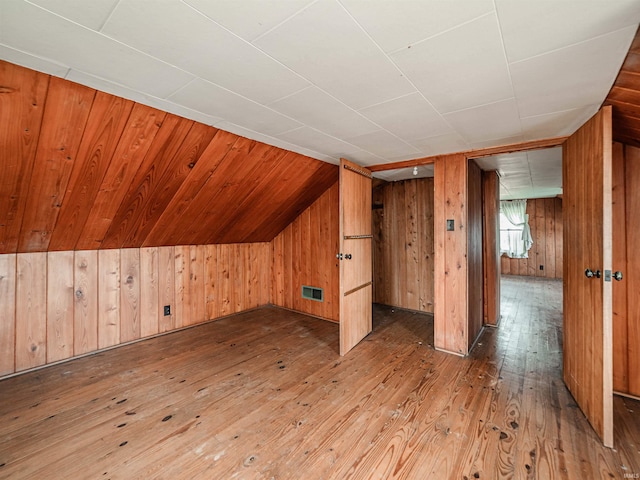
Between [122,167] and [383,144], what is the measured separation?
2.25 m

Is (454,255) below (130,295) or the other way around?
the other way around

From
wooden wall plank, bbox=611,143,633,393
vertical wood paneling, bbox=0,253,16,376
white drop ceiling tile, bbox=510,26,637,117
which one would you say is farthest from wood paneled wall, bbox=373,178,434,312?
vertical wood paneling, bbox=0,253,16,376

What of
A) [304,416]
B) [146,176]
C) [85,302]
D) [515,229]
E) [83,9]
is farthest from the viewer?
[515,229]

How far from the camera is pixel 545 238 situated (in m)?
7.49

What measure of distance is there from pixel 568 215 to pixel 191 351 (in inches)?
148

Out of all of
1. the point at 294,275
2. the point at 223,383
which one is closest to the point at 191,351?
the point at 223,383

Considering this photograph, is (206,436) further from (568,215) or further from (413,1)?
(568,215)

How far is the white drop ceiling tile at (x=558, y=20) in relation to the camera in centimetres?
106

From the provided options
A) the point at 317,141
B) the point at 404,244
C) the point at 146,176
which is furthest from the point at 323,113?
the point at 404,244

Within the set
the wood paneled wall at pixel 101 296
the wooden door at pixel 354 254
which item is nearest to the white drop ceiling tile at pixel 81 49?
the wooden door at pixel 354 254

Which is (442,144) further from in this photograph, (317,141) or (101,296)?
(101,296)

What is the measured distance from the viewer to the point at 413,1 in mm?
1050

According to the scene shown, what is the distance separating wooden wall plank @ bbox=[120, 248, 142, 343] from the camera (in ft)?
10.4

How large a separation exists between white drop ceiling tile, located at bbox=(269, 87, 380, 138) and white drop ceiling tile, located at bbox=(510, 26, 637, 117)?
3.23 feet
